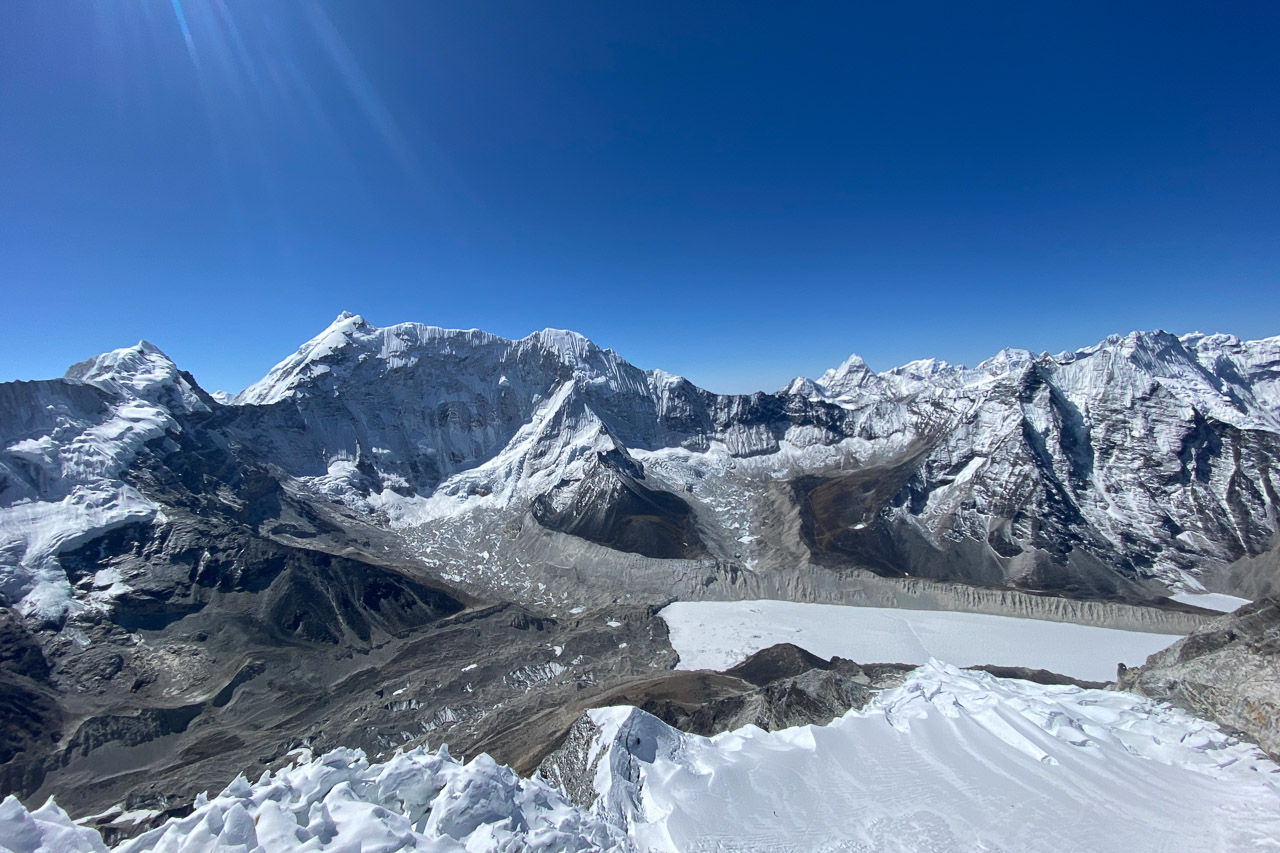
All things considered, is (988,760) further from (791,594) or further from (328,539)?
(328,539)

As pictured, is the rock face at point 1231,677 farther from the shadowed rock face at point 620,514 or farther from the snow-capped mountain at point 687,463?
the shadowed rock face at point 620,514

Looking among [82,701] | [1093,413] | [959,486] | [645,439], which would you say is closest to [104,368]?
[82,701]

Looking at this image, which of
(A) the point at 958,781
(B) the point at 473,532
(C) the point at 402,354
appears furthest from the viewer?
(C) the point at 402,354

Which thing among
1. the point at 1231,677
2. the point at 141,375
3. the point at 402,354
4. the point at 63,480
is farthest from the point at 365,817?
the point at 402,354

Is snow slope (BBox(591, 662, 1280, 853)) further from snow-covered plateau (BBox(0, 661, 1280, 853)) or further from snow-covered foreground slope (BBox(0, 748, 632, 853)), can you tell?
snow-covered foreground slope (BBox(0, 748, 632, 853))

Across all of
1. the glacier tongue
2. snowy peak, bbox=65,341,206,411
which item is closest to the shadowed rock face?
the glacier tongue

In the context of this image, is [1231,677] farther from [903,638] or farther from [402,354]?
[402,354]

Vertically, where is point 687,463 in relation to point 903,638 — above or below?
above
